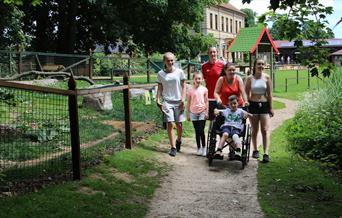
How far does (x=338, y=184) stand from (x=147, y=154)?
3.16 m

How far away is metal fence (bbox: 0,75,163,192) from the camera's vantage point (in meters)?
6.03

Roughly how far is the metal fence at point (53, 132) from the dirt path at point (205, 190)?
1.13 m

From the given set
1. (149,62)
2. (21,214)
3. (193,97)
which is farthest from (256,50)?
(21,214)

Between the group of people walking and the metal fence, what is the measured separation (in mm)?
719

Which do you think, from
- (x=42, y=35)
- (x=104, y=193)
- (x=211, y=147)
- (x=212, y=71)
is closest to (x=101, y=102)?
(x=212, y=71)

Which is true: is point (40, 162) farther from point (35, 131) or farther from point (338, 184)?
point (338, 184)

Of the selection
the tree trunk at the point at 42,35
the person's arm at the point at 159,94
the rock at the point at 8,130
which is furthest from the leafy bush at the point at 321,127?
the tree trunk at the point at 42,35

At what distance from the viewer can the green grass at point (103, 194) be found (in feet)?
16.5

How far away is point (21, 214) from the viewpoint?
4.77m

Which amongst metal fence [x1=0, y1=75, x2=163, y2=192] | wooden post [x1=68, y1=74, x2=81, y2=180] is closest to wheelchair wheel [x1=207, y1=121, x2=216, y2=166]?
metal fence [x1=0, y1=75, x2=163, y2=192]

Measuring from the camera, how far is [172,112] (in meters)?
8.59

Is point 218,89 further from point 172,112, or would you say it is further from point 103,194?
point 103,194

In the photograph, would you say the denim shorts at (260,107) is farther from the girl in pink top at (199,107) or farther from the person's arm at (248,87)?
the girl in pink top at (199,107)

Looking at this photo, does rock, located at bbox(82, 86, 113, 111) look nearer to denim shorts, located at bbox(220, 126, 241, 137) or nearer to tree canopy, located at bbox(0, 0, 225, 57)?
denim shorts, located at bbox(220, 126, 241, 137)
